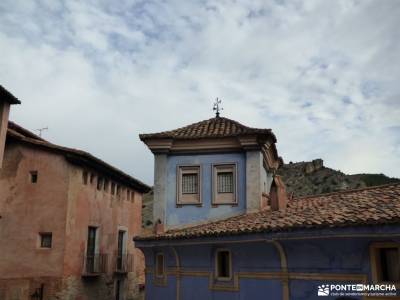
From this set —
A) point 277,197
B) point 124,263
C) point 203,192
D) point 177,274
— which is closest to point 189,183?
point 203,192

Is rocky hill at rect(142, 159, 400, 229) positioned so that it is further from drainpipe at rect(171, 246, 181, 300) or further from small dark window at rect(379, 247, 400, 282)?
small dark window at rect(379, 247, 400, 282)

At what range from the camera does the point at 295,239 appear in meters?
10.4

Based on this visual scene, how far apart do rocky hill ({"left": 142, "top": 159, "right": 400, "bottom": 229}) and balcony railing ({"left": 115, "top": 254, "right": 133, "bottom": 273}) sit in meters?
19.8

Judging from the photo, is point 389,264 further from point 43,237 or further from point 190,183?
point 43,237

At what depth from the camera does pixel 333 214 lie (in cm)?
1045

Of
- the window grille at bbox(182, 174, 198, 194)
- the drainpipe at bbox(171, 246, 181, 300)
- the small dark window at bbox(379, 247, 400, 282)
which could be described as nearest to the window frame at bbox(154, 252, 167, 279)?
the drainpipe at bbox(171, 246, 181, 300)

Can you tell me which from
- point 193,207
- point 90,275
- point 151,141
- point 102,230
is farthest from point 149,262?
point 102,230

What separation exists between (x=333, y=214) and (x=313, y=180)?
145ft

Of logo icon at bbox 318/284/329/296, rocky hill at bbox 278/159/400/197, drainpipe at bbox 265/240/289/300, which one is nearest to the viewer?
logo icon at bbox 318/284/329/296

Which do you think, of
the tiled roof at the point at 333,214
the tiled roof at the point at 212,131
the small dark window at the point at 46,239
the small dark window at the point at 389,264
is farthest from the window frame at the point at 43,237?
the small dark window at the point at 389,264

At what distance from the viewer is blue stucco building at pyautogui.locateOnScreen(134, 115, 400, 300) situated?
964 cm

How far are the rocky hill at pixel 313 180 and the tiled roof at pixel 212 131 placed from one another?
30032mm

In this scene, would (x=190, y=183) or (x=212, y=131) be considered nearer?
(x=190, y=183)

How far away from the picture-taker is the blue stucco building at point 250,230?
964cm
